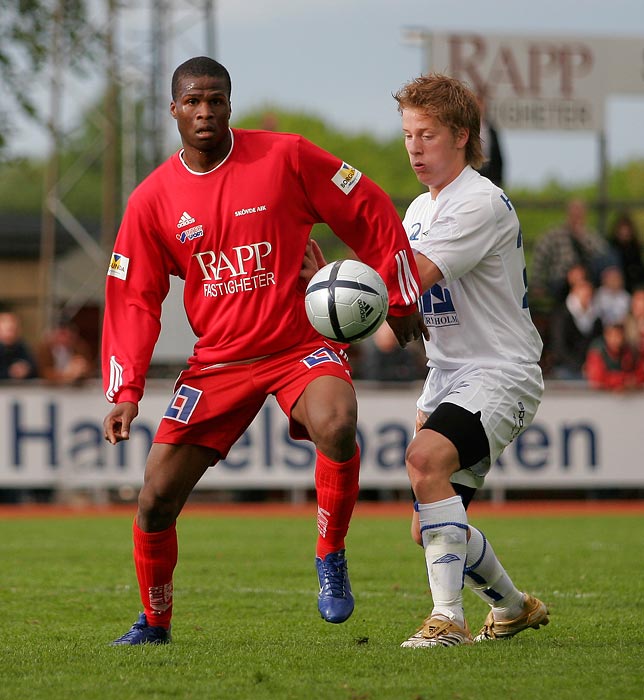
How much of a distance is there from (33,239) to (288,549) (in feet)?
116

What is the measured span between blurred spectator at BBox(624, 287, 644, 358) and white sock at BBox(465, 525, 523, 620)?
1042 cm

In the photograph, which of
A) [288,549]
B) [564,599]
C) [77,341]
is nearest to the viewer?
[564,599]

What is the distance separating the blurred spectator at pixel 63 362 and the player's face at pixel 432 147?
1021cm

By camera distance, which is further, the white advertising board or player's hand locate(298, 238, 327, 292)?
the white advertising board

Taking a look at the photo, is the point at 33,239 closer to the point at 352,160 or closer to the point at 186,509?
the point at 186,509

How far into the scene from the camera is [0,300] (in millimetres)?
42125

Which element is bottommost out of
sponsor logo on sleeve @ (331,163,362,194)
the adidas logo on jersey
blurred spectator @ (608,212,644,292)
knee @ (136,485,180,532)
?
knee @ (136,485,180,532)

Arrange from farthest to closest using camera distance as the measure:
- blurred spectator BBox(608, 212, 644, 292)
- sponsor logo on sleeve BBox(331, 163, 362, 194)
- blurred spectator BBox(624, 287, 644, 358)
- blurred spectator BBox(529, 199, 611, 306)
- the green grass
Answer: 1. blurred spectator BBox(608, 212, 644, 292)
2. blurred spectator BBox(529, 199, 611, 306)
3. blurred spectator BBox(624, 287, 644, 358)
4. sponsor logo on sleeve BBox(331, 163, 362, 194)
5. the green grass

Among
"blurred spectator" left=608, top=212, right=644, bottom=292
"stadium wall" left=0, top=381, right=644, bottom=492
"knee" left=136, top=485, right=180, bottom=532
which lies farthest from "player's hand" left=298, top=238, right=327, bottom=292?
"blurred spectator" left=608, top=212, right=644, bottom=292

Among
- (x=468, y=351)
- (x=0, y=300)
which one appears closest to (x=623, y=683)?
(x=468, y=351)

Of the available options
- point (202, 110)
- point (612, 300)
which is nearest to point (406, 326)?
point (202, 110)

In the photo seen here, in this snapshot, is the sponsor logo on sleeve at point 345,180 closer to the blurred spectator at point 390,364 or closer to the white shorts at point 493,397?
the white shorts at point 493,397

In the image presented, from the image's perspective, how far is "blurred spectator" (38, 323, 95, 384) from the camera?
15.7 metres

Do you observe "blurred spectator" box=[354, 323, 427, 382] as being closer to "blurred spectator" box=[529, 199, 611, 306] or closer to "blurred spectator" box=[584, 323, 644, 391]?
"blurred spectator" box=[584, 323, 644, 391]
